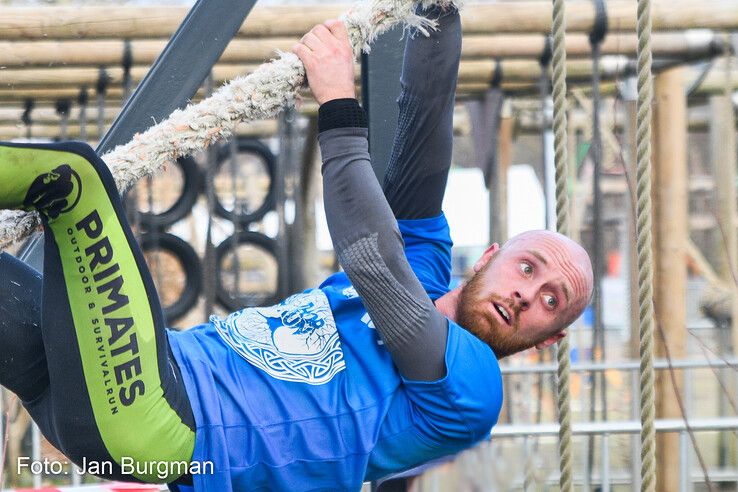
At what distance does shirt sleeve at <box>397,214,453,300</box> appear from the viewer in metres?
1.76

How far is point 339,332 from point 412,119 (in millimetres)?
400

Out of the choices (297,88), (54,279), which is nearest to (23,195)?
(54,279)

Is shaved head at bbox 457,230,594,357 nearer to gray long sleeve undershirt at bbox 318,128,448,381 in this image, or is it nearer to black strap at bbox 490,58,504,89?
gray long sleeve undershirt at bbox 318,128,448,381

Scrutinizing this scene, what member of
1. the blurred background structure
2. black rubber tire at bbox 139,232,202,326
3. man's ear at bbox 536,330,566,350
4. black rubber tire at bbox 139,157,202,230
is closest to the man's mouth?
man's ear at bbox 536,330,566,350

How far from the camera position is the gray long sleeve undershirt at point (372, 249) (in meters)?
1.39

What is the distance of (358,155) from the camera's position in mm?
1414

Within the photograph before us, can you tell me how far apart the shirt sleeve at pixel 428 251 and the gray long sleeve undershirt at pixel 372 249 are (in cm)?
33

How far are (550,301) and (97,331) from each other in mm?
746

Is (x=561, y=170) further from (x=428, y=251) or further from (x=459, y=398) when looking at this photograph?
(x=459, y=398)

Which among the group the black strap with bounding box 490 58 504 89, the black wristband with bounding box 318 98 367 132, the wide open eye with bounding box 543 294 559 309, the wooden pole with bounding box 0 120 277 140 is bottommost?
the wide open eye with bounding box 543 294 559 309

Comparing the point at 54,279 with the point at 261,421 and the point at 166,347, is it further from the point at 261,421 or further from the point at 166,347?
the point at 261,421

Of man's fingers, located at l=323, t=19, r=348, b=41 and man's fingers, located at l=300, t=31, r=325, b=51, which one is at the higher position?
man's fingers, located at l=323, t=19, r=348, b=41

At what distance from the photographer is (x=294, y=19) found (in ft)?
11.1

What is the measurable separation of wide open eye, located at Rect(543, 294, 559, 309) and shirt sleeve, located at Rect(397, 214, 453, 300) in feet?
0.63
